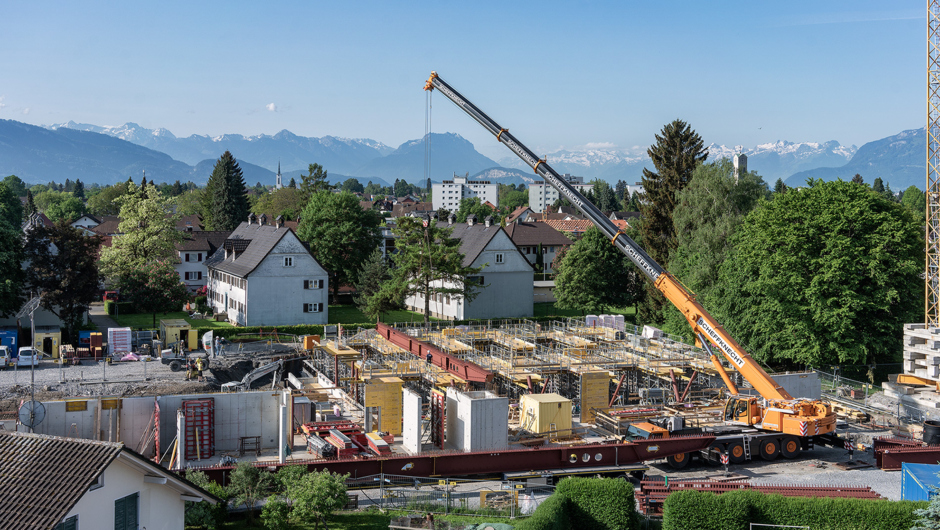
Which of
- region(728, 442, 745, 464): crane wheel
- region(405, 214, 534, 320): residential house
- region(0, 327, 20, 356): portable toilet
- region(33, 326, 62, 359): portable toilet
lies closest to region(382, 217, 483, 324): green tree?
region(405, 214, 534, 320): residential house

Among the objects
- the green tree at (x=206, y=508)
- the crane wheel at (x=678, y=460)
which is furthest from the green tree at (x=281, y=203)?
the green tree at (x=206, y=508)

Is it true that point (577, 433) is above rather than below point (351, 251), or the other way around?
below

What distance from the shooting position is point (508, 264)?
6669 cm

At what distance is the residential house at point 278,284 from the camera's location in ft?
192

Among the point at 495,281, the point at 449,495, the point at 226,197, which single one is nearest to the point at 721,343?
the point at 449,495

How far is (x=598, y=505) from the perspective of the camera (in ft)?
67.0

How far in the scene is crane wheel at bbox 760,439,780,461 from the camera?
96.3ft

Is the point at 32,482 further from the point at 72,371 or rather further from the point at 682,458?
the point at 72,371

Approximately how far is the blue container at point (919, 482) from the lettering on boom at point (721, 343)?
7312 millimetres

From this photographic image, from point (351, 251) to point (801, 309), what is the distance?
40420 mm

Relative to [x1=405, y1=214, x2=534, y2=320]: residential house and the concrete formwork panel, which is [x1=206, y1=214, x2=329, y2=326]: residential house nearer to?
[x1=405, y1=214, x2=534, y2=320]: residential house

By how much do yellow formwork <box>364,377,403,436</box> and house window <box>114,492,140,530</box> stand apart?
15557 mm

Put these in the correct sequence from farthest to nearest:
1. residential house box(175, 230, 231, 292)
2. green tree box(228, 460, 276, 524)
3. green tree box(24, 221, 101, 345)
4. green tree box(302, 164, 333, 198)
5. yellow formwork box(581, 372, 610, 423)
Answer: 1. green tree box(302, 164, 333, 198)
2. residential house box(175, 230, 231, 292)
3. green tree box(24, 221, 101, 345)
4. yellow formwork box(581, 372, 610, 423)
5. green tree box(228, 460, 276, 524)

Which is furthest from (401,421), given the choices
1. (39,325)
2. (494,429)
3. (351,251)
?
(351,251)
